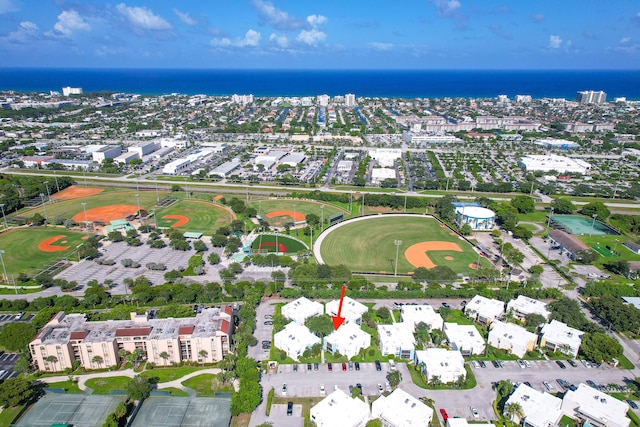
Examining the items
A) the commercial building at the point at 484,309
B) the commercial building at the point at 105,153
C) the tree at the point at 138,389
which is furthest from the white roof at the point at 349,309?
the commercial building at the point at 105,153

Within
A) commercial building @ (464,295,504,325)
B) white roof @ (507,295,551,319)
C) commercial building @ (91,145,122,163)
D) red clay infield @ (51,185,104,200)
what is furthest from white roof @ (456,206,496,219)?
commercial building @ (91,145,122,163)

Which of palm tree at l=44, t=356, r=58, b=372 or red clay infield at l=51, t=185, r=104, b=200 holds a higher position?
red clay infield at l=51, t=185, r=104, b=200

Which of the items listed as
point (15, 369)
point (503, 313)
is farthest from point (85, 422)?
point (503, 313)

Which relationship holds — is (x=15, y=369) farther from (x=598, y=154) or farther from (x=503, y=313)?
(x=598, y=154)

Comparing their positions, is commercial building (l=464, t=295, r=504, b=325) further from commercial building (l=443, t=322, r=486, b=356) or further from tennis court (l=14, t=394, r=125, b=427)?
tennis court (l=14, t=394, r=125, b=427)

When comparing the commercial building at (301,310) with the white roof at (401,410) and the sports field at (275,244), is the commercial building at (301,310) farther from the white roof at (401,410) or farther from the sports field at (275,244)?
the sports field at (275,244)

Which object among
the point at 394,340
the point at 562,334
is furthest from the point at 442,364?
the point at 562,334
